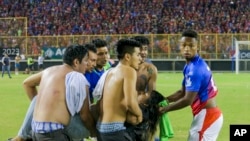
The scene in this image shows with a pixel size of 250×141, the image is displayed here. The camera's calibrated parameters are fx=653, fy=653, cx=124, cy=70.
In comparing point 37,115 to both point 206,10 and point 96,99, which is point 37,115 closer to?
point 96,99

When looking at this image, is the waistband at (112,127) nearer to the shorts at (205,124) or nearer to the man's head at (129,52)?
the man's head at (129,52)

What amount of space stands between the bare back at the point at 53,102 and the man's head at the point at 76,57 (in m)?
0.15

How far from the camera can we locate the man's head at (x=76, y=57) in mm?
7602

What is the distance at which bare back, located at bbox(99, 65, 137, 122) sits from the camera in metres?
7.50

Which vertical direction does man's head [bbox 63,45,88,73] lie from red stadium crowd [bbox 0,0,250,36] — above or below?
below

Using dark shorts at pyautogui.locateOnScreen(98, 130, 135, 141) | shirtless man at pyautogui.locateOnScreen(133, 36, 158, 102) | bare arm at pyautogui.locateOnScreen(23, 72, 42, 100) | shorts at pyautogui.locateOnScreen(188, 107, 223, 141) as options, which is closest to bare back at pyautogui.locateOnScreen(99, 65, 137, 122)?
dark shorts at pyautogui.locateOnScreen(98, 130, 135, 141)

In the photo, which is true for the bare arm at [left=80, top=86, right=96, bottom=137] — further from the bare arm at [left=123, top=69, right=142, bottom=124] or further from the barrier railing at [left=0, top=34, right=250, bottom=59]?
the barrier railing at [left=0, top=34, right=250, bottom=59]

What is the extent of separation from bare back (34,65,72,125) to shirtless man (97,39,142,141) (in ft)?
1.53

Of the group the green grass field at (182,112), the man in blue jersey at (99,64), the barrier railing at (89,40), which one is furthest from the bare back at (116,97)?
the barrier railing at (89,40)

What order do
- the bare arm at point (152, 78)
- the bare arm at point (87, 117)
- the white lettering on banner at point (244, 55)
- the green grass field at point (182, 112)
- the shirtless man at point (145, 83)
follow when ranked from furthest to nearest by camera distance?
1. the white lettering on banner at point (244, 55)
2. the green grass field at point (182, 112)
3. the bare arm at point (152, 78)
4. the shirtless man at point (145, 83)
5. the bare arm at point (87, 117)

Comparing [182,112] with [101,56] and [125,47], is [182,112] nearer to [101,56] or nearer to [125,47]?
[101,56]

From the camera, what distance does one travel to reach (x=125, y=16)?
56.2 m

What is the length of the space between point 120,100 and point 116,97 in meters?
0.06

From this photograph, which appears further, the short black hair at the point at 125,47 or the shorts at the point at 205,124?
the shorts at the point at 205,124
